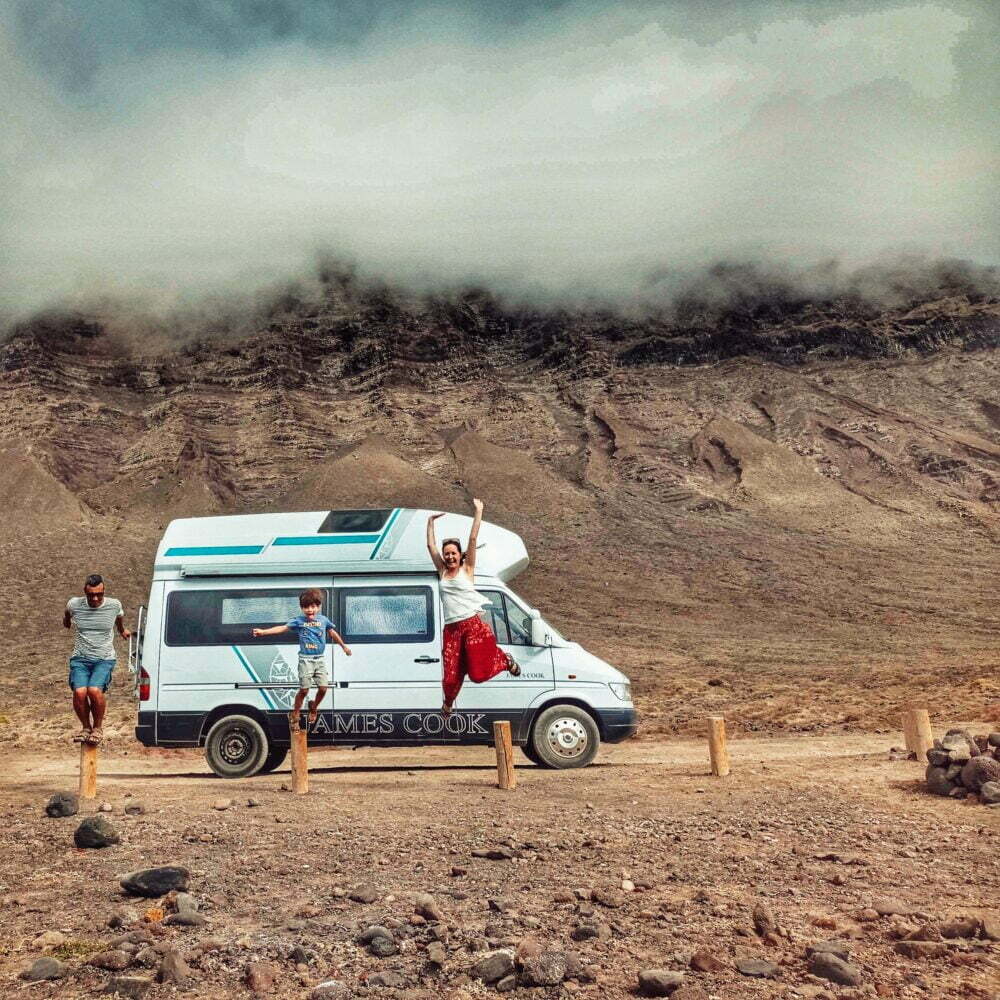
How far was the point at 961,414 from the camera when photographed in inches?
3221

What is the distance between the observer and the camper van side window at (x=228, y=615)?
13516 mm

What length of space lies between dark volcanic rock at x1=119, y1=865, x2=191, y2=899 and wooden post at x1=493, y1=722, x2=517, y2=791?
4.65 meters

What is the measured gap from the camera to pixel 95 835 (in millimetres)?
7926

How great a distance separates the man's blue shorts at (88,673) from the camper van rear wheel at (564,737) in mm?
5213

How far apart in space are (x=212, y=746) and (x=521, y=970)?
931 centimetres

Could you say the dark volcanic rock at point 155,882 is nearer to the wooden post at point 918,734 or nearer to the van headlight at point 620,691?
the van headlight at point 620,691

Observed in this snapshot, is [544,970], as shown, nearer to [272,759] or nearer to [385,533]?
[385,533]

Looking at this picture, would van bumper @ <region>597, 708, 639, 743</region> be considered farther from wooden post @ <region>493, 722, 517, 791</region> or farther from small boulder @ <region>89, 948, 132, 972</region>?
small boulder @ <region>89, 948, 132, 972</region>

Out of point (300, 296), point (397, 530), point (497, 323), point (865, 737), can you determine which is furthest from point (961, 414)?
point (397, 530)

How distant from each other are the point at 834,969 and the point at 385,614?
9.29m

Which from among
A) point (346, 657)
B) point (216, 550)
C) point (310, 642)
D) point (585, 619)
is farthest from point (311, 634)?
point (585, 619)

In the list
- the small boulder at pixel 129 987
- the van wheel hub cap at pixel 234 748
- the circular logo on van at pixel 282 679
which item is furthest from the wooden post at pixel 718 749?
the small boulder at pixel 129 987

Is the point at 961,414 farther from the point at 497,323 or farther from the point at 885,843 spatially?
the point at 885,843

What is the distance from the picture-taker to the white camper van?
13.1 m
